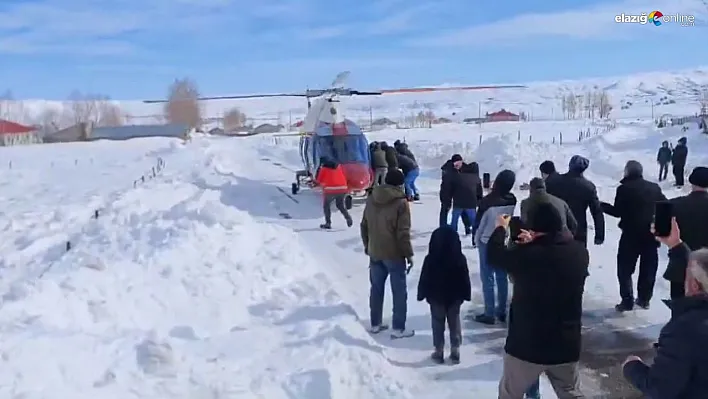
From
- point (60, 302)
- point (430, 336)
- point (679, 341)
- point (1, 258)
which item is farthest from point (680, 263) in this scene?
point (1, 258)

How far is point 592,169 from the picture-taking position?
103 ft

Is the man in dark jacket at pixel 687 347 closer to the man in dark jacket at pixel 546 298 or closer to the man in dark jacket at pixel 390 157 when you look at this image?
the man in dark jacket at pixel 546 298

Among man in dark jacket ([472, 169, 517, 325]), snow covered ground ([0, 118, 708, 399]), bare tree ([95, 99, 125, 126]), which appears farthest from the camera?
bare tree ([95, 99, 125, 126])

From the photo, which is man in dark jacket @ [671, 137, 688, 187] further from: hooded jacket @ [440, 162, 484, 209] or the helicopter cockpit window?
hooded jacket @ [440, 162, 484, 209]

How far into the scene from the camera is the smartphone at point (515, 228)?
4863 millimetres

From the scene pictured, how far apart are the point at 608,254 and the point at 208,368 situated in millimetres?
8314

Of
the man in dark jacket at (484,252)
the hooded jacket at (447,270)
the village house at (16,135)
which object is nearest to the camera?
the hooded jacket at (447,270)

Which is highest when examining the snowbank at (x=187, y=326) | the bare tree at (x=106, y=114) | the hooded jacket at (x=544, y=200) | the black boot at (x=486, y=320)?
the bare tree at (x=106, y=114)

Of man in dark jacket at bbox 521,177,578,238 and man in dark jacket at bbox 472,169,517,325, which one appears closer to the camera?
man in dark jacket at bbox 521,177,578,238

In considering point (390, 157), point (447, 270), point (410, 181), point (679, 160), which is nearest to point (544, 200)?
point (447, 270)

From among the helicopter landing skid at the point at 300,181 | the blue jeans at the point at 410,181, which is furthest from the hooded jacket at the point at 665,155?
the helicopter landing skid at the point at 300,181

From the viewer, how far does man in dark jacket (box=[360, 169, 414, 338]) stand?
26.3 ft

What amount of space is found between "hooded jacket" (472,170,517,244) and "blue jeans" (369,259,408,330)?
1.02m

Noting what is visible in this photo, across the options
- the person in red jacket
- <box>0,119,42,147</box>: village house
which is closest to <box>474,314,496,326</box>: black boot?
the person in red jacket
